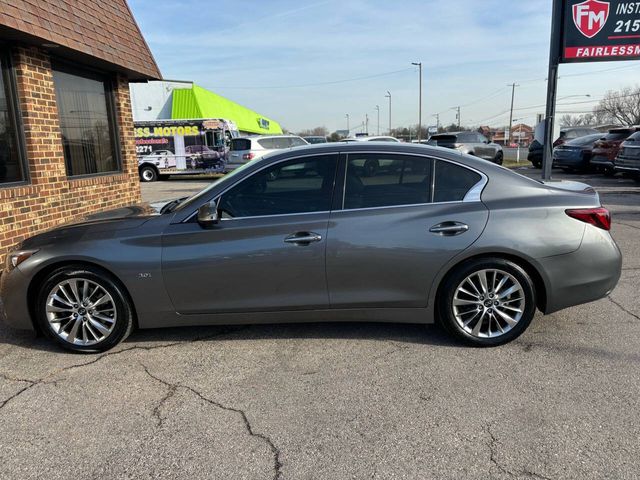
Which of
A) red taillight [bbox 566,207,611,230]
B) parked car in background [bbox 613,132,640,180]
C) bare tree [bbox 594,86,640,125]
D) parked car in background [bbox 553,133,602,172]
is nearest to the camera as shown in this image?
red taillight [bbox 566,207,611,230]

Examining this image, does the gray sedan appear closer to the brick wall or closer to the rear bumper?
the rear bumper

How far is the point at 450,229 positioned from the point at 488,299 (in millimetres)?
616

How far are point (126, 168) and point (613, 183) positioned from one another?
1354 cm

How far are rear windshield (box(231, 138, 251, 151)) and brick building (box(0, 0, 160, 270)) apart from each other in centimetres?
1116

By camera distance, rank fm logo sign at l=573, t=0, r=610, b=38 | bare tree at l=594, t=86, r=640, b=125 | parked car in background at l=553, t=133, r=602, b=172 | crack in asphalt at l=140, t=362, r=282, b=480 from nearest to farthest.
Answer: crack in asphalt at l=140, t=362, r=282, b=480 < fm logo sign at l=573, t=0, r=610, b=38 < parked car in background at l=553, t=133, r=602, b=172 < bare tree at l=594, t=86, r=640, b=125

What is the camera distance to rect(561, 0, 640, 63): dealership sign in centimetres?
1045

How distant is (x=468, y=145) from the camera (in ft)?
71.1

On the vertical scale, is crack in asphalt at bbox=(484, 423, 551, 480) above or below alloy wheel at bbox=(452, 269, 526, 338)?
below

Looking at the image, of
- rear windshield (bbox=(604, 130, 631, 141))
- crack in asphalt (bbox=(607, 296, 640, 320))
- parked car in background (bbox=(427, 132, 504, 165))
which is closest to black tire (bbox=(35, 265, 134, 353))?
crack in asphalt (bbox=(607, 296, 640, 320))

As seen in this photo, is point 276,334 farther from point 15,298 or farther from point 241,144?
point 241,144

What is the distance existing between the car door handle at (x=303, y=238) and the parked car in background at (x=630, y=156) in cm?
1255

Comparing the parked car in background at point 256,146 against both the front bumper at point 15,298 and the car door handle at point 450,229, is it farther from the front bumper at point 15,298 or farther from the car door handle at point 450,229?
the car door handle at point 450,229

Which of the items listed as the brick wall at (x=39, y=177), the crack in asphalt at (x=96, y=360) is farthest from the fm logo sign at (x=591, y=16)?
the crack in asphalt at (x=96, y=360)

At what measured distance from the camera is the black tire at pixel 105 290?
3604mm
